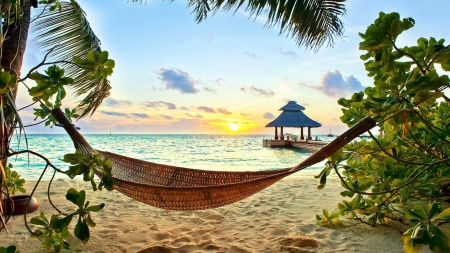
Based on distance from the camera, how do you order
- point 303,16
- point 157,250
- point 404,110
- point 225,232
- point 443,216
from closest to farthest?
1. point 443,216
2. point 404,110
3. point 157,250
4. point 225,232
5. point 303,16

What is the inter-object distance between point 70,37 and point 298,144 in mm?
10913

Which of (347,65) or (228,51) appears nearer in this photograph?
(347,65)

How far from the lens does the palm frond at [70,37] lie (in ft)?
8.07

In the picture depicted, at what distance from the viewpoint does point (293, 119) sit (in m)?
13.5

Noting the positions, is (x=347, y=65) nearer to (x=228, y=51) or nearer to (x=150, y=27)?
(x=228, y=51)

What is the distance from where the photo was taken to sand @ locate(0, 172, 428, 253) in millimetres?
1395

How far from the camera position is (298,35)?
2.62m

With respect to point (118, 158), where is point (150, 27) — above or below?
above

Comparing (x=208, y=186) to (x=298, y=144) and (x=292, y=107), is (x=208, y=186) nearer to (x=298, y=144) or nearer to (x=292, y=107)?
(x=298, y=144)

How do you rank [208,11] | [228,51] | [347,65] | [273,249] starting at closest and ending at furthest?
[273,249] < [208,11] < [347,65] < [228,51]

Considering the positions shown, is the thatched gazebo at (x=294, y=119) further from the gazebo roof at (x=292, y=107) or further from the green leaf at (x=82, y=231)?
the green leaf at (x=82, y=231)

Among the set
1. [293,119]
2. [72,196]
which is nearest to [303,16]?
[72,196]

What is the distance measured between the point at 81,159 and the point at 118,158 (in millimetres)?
916

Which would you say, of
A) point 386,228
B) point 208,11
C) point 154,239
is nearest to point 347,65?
point 208,11
